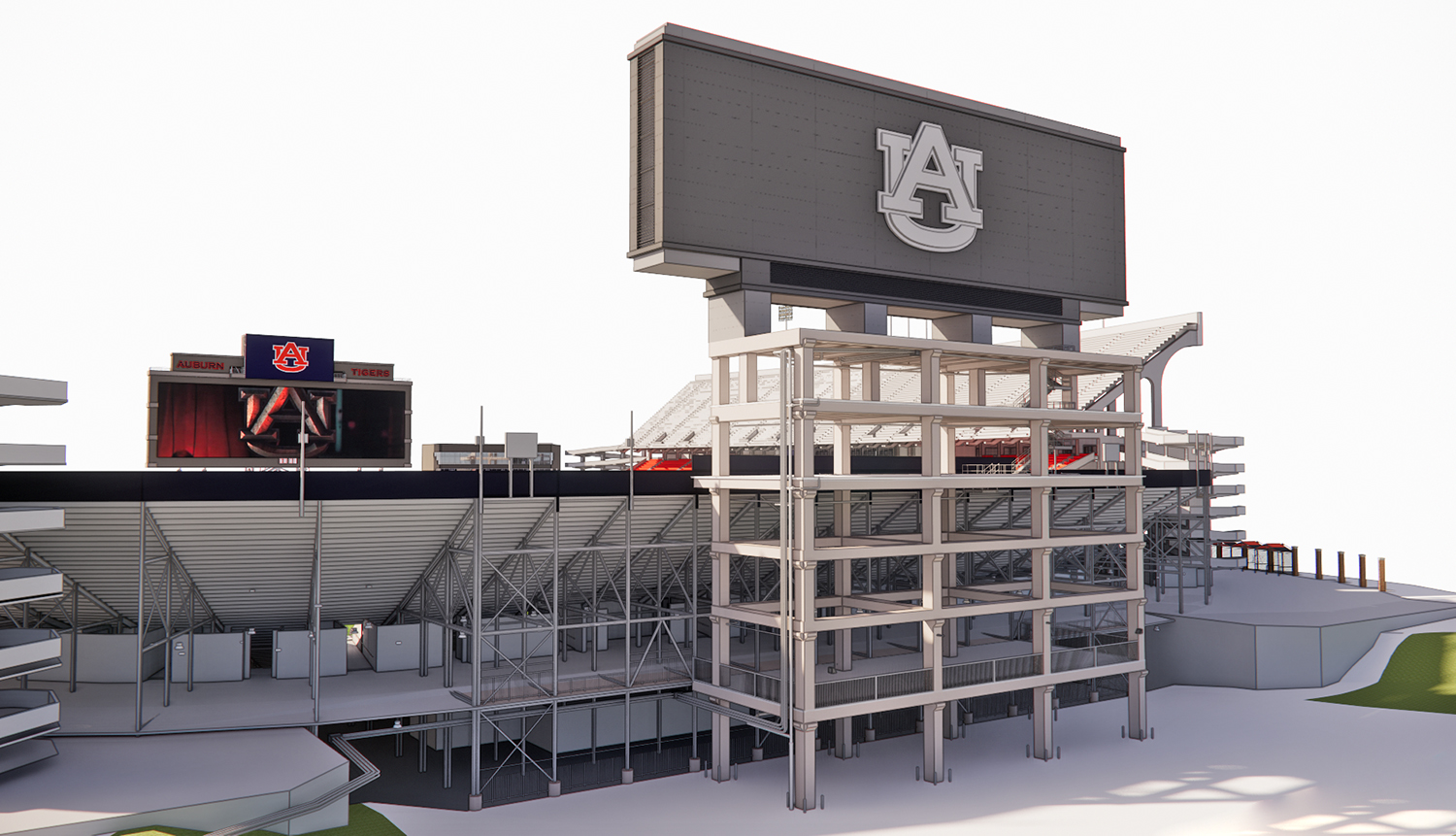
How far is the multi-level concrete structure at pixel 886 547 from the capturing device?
3212cm

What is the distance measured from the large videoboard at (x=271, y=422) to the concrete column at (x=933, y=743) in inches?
739

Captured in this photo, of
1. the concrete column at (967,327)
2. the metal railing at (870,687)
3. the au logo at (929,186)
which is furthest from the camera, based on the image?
the concrete column at (967,327)

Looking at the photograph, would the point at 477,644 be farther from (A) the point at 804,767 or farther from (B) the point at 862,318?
(B) the point at 862,318

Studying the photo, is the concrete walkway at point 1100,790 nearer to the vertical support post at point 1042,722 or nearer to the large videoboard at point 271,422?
the vertical support post at point 1042,722

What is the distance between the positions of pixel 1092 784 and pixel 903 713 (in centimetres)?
920

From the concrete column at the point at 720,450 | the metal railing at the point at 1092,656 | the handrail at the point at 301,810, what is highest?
the concrete column at the point at 720,450

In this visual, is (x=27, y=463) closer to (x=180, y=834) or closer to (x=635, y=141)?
(x=180, y=834)

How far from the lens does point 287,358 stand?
31203 mm

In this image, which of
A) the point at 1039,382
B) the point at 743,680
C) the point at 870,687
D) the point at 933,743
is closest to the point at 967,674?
the point at 933,743

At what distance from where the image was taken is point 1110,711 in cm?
4447

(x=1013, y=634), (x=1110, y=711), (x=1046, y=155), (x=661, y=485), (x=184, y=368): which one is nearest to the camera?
(x=184, y=368)

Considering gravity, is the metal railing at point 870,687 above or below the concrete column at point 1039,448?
below

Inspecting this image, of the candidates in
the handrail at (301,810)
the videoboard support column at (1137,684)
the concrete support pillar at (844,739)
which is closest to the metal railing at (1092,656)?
the videoboard support column at (1137,684)

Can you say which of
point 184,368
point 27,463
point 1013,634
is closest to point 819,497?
point 1013,634
